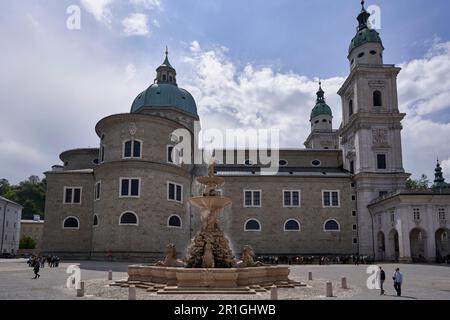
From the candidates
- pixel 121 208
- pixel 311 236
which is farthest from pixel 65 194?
pixel 311 236

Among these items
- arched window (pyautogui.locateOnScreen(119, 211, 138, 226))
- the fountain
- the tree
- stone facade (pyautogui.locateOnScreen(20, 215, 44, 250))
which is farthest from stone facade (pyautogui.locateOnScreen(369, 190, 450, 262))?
the tree

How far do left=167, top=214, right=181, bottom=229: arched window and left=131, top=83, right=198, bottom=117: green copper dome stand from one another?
643 inches

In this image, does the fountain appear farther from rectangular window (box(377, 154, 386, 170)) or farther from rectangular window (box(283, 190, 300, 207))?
rectangular window (box(377, 154, 386, 170))

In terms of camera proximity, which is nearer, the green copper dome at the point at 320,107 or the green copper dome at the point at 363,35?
the green copper dome at the point at 363,35

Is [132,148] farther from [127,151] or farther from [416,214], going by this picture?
[416,214]

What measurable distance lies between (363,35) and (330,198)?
62.9 ft

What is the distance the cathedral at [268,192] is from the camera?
123 feet

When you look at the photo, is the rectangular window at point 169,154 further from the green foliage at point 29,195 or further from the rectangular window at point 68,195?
the green foliage at point 29,195

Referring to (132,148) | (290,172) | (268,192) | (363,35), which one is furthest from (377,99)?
(132,148)

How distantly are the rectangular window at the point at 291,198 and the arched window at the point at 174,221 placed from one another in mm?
12489

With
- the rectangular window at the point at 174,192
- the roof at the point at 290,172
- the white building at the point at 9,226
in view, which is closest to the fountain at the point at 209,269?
the rectangular window at the point at 174,192

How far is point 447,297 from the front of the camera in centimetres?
1445
